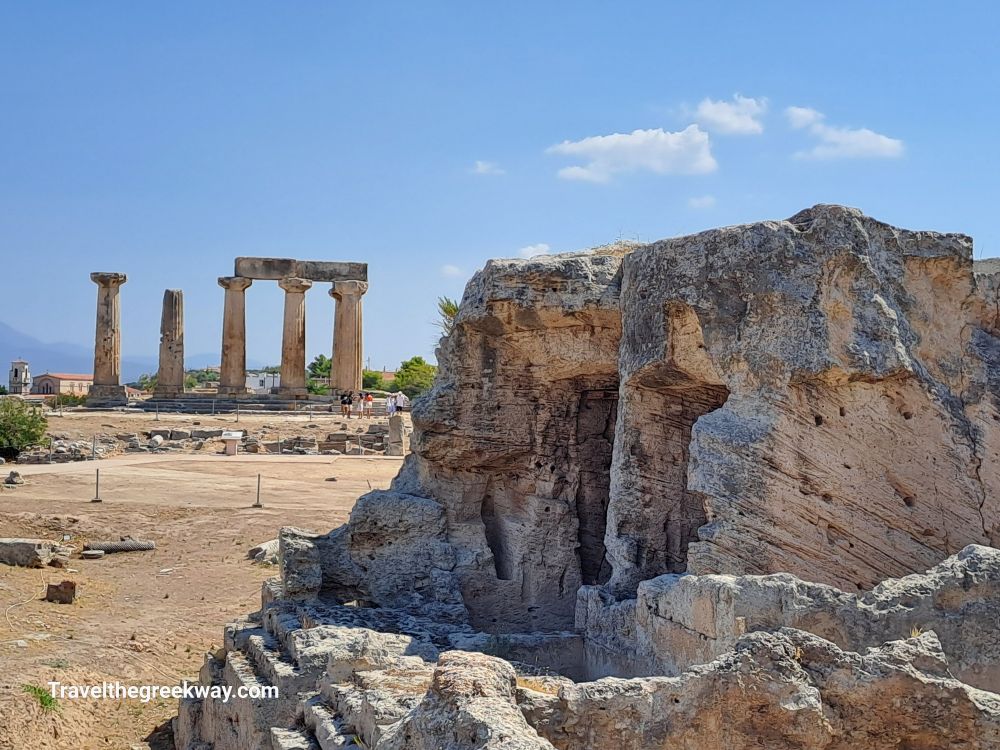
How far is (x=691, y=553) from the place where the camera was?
690 cm

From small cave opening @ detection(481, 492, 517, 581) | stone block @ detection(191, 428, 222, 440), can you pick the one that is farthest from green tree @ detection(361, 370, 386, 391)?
small cave opening @ detection(481, 492, 517, 581)

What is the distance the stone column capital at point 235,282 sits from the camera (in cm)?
4053

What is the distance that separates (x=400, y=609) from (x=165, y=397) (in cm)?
3198

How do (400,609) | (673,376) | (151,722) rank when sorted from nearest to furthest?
(673,376) < (400,609) < (151,722)

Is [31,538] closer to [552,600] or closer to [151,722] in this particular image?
[151,722]

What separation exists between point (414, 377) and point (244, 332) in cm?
1121

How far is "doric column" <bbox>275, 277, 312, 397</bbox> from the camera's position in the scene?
131 ft

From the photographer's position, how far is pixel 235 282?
133 feet

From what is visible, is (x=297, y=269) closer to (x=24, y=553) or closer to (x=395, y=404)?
(x=395, y=404)

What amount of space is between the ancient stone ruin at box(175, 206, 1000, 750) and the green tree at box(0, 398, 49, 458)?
16555 millimetres

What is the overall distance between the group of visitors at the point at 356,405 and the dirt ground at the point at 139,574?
989 centimetres

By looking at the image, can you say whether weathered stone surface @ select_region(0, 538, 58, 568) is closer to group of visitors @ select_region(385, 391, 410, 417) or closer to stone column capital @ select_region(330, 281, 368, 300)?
group of visitors @ select_region(385, 391, 410, 417)

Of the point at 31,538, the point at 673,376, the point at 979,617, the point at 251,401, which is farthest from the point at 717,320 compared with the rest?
the point at 251,401

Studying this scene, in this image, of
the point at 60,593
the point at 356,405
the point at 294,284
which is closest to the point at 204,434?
the point at 356,405
